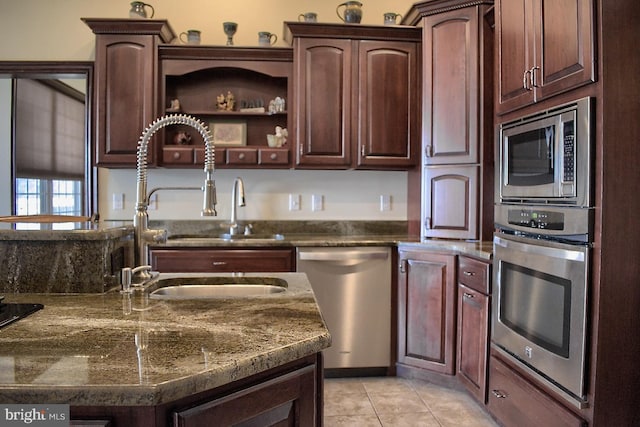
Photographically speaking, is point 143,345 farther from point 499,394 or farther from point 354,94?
point 354,94

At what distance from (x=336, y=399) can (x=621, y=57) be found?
7.19ft

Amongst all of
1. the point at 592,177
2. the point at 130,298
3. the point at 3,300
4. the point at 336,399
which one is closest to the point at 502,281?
the point at 592,177

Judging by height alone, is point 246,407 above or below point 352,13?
below

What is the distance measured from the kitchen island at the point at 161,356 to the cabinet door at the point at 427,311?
179cm

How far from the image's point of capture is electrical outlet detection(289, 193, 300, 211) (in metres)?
3.80

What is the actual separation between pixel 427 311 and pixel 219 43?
246 cm

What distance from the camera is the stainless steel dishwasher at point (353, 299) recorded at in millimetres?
3160

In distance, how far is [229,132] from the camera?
145 inches

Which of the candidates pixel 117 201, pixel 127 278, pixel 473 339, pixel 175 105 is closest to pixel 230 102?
pixel 175 105

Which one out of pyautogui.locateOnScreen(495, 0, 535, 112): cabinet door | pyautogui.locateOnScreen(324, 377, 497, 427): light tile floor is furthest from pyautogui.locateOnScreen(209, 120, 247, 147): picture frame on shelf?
pyautogui.locateOnScreen(495, 0, 535, 112): cabinet door

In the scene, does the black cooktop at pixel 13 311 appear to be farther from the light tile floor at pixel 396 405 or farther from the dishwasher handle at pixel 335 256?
the dishwasher handle at pixel 335 256

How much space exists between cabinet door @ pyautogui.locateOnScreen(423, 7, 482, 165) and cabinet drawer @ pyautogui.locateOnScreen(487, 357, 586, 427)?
4.36 feet

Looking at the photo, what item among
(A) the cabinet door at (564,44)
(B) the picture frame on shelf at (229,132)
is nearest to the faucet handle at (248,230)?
(B) the picture frame on shelf at (229,132)

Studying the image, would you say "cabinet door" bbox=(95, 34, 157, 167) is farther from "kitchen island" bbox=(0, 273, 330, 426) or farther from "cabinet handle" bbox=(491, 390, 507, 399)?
"cabinet handle" bbox=(491, 390, 507, 399)
